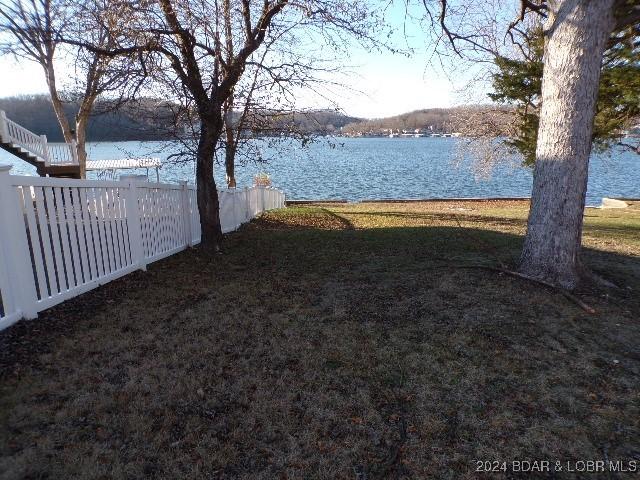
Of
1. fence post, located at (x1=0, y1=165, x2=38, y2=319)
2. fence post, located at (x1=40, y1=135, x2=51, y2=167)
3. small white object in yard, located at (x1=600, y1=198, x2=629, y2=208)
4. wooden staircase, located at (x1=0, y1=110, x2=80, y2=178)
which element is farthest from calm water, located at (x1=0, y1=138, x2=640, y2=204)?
fence post, located at (x1=0, y1=165, x2=38, y2=319)

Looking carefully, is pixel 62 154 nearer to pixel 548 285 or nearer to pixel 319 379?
pixel 319 379

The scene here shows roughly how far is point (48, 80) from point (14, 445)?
17.2m

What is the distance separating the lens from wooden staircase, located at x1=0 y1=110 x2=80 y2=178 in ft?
47.0

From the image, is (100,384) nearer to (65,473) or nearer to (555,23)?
(65,473)

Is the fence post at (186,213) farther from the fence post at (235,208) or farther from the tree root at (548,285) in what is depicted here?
the tree root at (548,285)

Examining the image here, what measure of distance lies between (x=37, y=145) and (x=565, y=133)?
1778 cm

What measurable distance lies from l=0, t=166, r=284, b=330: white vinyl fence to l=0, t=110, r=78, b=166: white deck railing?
10.8 metres

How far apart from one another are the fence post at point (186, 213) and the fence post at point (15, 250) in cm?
360

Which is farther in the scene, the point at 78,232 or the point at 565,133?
the point at 565,133

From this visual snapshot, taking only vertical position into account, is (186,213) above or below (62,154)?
below

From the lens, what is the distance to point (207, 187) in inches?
294

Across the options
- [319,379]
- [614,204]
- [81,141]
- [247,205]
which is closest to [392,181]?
[614,204]

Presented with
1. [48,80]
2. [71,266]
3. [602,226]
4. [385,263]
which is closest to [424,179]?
[602,226]

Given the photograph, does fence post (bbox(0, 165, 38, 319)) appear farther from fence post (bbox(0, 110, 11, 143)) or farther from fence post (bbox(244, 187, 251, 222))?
fence post (bbox(0, 110, 11, 143))
